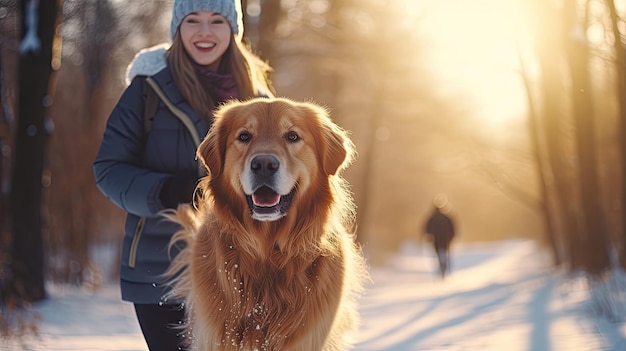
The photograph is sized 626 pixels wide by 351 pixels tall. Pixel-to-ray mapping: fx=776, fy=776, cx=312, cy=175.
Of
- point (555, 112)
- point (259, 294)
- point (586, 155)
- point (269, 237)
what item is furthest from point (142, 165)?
point (555, 112)

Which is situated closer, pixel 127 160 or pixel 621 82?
pixel 127 160

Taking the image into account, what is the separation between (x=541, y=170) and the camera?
1788cm

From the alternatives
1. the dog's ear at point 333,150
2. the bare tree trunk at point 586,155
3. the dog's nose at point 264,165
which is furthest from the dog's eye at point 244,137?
the bare tree trunk at point 586,155

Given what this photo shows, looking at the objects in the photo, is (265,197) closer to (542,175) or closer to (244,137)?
(244,137)

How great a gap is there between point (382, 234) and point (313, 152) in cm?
3917

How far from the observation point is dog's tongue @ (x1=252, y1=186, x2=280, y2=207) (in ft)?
11.6

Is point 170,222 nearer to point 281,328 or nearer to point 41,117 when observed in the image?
point 281,328

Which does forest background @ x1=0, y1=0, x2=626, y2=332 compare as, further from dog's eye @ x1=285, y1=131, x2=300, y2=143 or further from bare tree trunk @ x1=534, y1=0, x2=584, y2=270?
dog's eye @ x1=285, y1=131, x2=300, y2=143

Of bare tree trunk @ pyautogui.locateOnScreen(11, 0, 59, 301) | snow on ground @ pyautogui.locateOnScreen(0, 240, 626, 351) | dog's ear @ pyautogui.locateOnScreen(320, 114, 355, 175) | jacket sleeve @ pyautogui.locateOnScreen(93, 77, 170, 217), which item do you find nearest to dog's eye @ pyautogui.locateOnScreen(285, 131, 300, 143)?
dog's ear @ pyautogui.locateOnScreen(320, 114, 355, 175)

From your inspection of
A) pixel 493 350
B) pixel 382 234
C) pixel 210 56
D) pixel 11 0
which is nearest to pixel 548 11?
pixel 493 350

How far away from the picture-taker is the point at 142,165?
13.1 feet

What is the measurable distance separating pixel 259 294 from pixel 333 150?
30.6 inches

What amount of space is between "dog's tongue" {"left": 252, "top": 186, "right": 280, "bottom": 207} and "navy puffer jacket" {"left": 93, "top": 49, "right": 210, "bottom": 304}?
20.9 inches

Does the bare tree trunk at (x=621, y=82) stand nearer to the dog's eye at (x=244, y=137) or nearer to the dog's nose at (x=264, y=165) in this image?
the dog's eye at (x=244, y=137)
